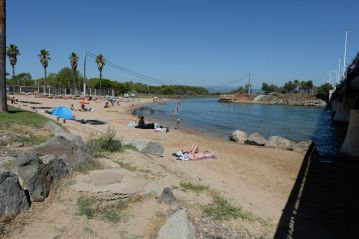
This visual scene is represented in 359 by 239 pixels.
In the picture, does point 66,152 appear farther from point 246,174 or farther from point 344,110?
point 344,110

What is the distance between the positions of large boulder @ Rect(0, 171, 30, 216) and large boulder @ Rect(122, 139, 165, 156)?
7423 millimetres

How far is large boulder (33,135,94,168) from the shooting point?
9.38 meters

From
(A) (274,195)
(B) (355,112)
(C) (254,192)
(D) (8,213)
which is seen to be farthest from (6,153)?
(B) (355,112)

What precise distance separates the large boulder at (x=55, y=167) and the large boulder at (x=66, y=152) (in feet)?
2.00

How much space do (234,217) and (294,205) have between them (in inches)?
148

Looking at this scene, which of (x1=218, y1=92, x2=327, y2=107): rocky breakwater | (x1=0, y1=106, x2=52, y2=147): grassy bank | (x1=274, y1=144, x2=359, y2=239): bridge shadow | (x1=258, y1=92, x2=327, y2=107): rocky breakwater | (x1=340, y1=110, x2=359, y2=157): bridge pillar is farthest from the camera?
(x1=218, y1=92, x2=327, y2=107): rocky breakwater

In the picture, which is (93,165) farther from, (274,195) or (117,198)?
(274,195)

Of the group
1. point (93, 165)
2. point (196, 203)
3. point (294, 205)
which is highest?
point (93, 165)

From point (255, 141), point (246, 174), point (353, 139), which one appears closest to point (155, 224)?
point (246, 174)

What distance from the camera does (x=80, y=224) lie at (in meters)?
6.66

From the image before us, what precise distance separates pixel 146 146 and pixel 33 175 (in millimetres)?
7574

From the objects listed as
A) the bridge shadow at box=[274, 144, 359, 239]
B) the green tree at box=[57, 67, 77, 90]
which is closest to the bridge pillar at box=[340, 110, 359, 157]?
the bridge shadow at box=[274, 144, 359, 239]

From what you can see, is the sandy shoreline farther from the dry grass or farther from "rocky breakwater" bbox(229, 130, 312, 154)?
the dry grass

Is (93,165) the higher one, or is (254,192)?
(93,165)
